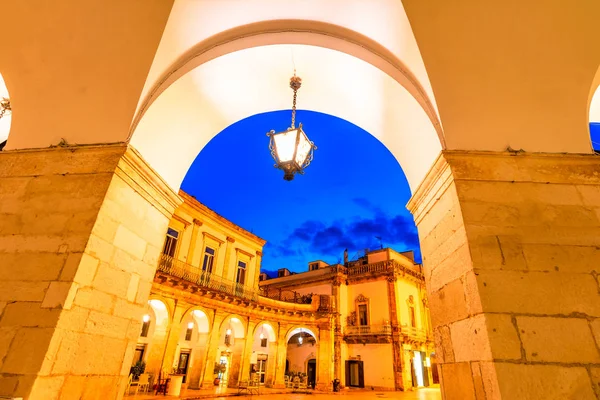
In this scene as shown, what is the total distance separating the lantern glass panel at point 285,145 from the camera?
365cm

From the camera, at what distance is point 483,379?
232 cm

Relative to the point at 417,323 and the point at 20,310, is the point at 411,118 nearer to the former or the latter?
the point at 20,310

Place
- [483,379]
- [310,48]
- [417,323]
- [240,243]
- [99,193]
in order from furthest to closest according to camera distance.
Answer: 1. [417,323]
2. [240,243]
3. [310,48]
4. [99,193]
5. [483,379]

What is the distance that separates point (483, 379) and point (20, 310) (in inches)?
148

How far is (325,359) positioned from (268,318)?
5197 millimetres

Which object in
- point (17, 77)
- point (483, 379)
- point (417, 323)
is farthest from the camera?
point (417, 323)

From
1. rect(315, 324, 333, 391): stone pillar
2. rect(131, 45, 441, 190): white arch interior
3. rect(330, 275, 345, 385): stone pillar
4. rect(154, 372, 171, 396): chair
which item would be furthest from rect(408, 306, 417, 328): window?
rect(131, 45, 441, 190): white arch interior

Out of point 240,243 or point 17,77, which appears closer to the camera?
point 17,77

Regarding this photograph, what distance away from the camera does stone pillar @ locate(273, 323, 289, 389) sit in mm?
19422

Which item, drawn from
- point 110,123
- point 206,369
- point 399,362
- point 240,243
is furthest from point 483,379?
point 399,362

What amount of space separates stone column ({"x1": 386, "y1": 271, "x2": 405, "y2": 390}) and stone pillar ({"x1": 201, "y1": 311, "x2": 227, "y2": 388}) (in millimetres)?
13187

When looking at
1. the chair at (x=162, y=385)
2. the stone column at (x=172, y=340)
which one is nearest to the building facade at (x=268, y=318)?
the stone column at (x=172, y=340)

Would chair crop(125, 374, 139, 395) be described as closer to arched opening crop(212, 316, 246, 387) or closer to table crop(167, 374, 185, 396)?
table crop(167, 374, 185, 396)

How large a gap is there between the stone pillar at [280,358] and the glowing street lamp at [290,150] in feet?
63.6
